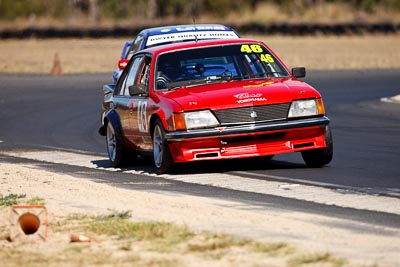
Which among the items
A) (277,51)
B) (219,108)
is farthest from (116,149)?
(277,51)

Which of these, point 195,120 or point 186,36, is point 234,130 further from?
point 186,36

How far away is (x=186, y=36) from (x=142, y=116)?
6175 millimetres

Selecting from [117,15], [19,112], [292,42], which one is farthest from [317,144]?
[117,15]

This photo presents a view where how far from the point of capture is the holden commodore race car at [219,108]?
1244 centimetres

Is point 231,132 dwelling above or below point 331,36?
above

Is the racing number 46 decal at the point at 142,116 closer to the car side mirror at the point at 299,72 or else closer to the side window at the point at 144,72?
the side window at the point at 144,72

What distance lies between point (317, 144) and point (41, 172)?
301cm

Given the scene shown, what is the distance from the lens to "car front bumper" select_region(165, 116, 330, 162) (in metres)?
12.4

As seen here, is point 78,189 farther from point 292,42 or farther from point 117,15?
point 117,15

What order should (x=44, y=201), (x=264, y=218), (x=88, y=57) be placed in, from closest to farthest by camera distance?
(x=264, y=218) → (x=44, y=201) → (x=88, y=57)

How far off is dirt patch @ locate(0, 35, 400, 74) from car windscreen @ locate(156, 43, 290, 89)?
25.1m

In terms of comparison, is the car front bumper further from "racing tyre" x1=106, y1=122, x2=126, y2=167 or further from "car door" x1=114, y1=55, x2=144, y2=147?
"racing tyre" x1=106, y1=122, x2=126, y2=167

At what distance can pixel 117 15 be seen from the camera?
8100cm

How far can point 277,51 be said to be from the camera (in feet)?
158
